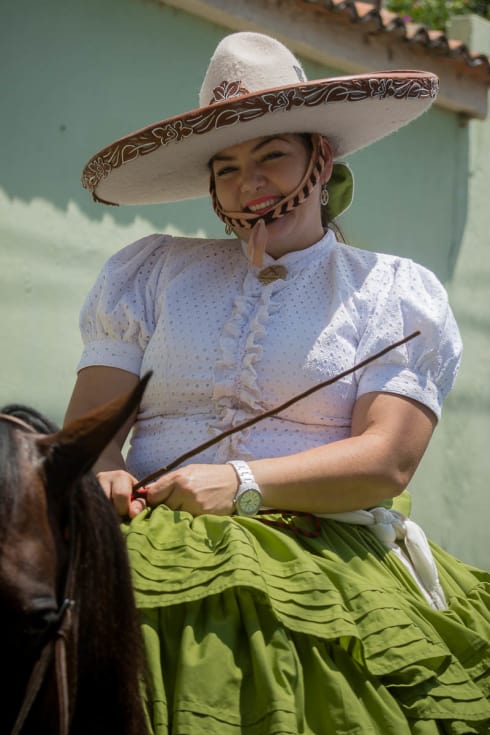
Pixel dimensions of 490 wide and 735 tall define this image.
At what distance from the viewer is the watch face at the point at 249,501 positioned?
2724 mm

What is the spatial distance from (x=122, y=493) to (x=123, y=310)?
2.26 feet

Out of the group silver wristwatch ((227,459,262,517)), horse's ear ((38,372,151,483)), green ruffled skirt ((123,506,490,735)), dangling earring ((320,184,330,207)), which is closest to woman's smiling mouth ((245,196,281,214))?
dangling earring ((320,184,330,207))

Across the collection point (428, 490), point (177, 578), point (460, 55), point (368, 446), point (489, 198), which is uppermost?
point (460, 55)

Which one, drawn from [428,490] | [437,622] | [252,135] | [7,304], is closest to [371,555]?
[437,622]

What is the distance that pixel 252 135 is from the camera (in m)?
3.12

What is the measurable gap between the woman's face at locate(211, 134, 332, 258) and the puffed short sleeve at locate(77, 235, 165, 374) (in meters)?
0.27

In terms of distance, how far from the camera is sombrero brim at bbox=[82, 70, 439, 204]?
3008mm

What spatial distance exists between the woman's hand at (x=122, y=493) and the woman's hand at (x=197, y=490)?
4cm

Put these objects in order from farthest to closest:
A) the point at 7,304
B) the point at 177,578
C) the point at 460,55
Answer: the point at 460,55
the point at 7,304
the point at 177,578

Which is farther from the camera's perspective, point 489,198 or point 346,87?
point 489,198

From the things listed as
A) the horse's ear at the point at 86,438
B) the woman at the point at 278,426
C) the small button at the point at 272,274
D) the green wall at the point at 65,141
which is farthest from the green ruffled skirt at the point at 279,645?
the green wall at the point at 65,141

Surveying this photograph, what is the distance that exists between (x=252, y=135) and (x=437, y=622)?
1.24 meters

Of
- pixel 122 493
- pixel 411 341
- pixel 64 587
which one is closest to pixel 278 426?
pixel 411 341

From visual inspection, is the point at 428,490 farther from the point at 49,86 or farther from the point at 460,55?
the point at 49,86
